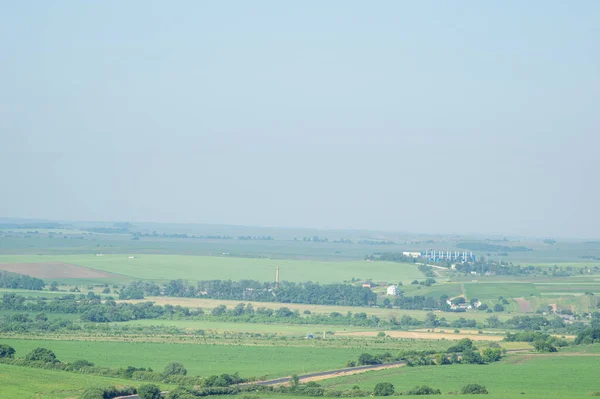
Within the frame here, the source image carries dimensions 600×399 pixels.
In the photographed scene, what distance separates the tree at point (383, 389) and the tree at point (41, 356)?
1812cm

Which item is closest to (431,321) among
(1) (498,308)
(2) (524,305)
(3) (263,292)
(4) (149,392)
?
(1) (498,308)

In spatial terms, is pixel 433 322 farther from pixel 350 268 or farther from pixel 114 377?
pixel 350 268

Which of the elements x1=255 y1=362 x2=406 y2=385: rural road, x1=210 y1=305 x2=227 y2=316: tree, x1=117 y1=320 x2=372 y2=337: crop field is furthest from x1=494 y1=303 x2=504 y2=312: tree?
x1=255 y1=362 x2=406 y2=385: rural road

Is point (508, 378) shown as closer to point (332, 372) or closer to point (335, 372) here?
point (335, 372)

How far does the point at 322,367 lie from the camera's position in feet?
198

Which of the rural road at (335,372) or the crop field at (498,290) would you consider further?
the crop field at (498,290)

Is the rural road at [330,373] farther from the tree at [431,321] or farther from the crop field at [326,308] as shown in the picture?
the crop field at [326,308]

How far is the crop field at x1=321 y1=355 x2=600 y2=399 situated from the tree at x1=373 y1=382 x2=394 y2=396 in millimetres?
1520

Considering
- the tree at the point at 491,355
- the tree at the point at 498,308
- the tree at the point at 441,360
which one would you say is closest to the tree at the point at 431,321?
the tree at the point at 498,308

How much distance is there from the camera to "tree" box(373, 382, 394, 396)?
49.8 metres

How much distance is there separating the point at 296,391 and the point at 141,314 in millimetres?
42282

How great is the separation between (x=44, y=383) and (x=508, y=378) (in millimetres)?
24016

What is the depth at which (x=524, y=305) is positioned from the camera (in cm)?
10712

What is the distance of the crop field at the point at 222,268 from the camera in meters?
132
